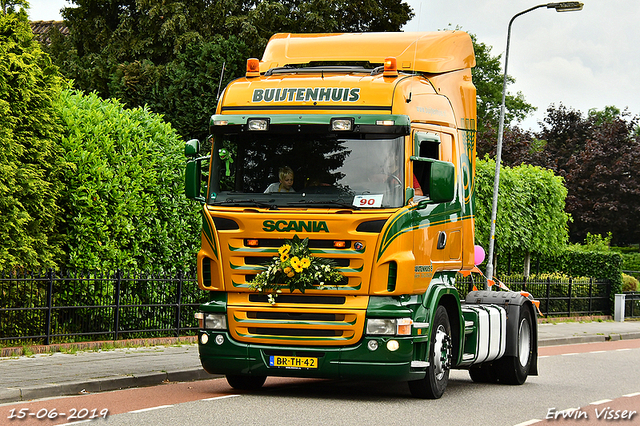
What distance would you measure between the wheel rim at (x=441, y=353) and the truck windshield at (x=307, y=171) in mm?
1817

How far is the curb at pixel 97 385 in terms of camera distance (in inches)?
388

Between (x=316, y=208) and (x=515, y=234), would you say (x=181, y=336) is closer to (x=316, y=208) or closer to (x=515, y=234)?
(x=316, y=208)

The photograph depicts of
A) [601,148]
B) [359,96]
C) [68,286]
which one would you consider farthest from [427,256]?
[601,148]

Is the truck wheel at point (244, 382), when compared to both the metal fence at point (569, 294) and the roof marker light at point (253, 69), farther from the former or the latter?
the metal fence at point (569, 294)

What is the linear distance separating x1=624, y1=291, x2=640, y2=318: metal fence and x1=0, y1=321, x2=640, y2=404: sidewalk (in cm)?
2209

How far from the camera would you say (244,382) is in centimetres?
1125

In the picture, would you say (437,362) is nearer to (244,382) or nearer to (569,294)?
(244,382)

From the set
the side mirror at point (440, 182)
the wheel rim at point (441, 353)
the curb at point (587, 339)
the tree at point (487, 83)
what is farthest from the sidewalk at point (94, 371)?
the tree at point (487, 83)

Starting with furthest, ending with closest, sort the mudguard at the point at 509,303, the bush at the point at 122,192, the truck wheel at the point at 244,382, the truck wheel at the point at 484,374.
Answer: the bush at the point at 122,192, the truck wheel at the point at 484,374, the mudguard at the point at 509,303, the truck wheel at the point at 244,382

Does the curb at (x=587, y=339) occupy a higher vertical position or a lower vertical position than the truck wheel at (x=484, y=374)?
lower

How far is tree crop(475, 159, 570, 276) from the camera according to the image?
2950 centimetres

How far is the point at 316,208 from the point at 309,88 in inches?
56.4

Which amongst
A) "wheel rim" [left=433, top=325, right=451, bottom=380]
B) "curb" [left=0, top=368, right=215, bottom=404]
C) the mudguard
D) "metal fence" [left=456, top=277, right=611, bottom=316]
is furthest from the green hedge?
"wheel rim" [left=433, top=325, right=451, bottom=380]

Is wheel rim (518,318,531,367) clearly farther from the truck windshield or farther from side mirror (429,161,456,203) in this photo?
the truck windshield
